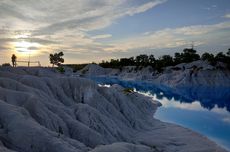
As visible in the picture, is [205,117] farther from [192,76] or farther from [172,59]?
[172,59]

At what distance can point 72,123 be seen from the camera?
23641 millimetres

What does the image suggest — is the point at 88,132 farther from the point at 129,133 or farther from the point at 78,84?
the point at 78,84

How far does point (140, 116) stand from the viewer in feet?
135

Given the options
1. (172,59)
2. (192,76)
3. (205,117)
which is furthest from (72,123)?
(172,59)

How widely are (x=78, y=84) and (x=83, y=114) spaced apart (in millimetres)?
7867

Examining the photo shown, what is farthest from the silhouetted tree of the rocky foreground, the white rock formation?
the rocky foreground

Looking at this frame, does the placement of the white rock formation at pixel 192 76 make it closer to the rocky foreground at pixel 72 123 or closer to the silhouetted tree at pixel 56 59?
the silhouetted tree at pixel 56 59

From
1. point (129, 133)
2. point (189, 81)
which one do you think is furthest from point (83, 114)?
point (189, 81)

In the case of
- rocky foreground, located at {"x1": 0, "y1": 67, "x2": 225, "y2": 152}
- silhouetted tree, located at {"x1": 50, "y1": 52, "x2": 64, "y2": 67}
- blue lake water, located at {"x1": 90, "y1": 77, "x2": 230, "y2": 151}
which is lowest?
blue lake water, located at {"x1": 90, "y1": 77, "x2": 230, "y2": 151}

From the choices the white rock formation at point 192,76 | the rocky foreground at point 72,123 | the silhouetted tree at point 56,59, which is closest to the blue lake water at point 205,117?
the rocky foreground at point 72,123

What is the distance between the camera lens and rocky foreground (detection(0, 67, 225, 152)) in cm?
1778

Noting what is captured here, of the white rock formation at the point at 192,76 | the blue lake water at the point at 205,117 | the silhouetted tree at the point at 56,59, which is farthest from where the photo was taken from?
the white rock formation at the point at 192,76

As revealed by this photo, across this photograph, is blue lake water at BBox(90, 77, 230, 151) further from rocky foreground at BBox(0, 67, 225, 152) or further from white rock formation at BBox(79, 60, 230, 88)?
white rock formation at BBox(79, 60, 230, 88)

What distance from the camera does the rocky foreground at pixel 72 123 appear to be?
17781mm
